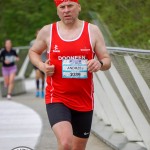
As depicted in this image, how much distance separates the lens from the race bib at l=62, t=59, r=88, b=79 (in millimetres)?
6293

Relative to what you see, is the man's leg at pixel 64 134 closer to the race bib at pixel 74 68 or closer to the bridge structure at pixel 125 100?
the race bib at pixel 74 68

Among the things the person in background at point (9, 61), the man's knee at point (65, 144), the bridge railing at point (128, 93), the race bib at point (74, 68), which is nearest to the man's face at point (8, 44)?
the person in background at point (9, 61)

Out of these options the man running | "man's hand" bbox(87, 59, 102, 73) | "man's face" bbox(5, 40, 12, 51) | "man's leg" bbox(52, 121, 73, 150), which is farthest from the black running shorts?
"man's face" bbox(5, 40, 12, 51)

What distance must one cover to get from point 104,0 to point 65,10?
24.5 ft

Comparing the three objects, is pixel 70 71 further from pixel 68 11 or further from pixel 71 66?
pixel 68 11

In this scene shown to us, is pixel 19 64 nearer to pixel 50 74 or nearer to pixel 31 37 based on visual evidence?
pixel 31 37

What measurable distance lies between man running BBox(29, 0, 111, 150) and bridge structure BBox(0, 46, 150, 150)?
45.7 inches

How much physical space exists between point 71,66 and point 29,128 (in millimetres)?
5571

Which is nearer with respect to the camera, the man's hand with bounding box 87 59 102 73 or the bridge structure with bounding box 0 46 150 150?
the man's hand with bounding box 87 59 102 73

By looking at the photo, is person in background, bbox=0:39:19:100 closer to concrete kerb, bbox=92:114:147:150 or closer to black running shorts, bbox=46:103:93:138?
concrete kerb, bbox=92:114:147:150

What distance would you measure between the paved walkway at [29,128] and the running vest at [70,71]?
10.1 ft

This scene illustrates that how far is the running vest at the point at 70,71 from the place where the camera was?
20.7 feet

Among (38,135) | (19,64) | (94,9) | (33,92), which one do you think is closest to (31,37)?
(19,64)

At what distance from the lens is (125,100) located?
8.85 m
